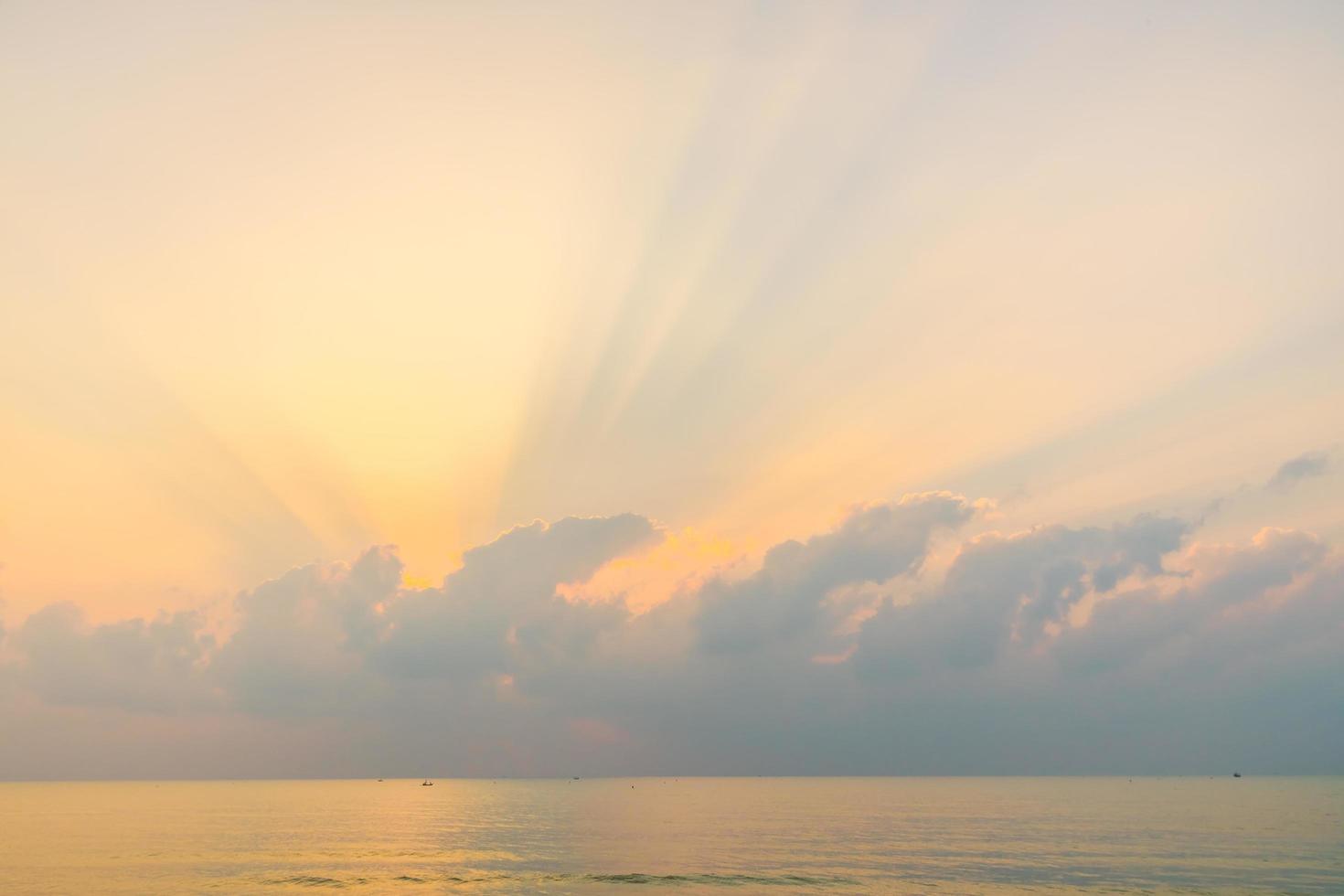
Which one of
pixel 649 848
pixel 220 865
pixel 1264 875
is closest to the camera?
pixel 1264 875

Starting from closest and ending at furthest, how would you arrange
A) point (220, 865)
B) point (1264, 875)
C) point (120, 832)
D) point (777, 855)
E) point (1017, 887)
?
point (1017, 887), point (1264, 875), point (220, 865), point (777, 855), point (120, 832)

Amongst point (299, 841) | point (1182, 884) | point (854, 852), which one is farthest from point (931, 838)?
point (299, 841)

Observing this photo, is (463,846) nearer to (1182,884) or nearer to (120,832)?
(120,832)

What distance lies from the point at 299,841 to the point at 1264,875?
474 feet

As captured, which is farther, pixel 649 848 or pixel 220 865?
pixel 649 848

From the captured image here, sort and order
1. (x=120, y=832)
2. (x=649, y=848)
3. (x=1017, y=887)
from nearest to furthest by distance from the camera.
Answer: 1. (x=1017, y=887)
2. (x=649, y=848)
3. (x=120, y=832)

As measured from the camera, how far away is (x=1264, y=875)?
351ft

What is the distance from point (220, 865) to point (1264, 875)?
425ft

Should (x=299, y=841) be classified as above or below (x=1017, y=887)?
above

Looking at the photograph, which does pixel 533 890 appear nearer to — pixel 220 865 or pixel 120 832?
pixel 220 865

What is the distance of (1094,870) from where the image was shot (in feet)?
371

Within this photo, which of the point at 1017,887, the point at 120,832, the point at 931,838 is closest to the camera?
the point at 1017,887

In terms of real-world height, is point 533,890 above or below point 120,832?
below

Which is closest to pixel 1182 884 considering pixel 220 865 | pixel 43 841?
pixel 220 865
